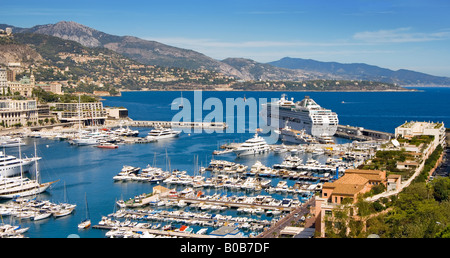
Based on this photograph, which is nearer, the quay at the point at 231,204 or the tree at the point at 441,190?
the tree at the point at 441,190

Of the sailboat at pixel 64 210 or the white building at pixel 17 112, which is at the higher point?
the white building at pixel 17 112

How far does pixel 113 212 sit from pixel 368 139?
1855cm

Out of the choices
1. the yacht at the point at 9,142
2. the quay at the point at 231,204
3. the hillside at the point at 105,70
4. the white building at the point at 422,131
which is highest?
the hillside at the point at 105,70

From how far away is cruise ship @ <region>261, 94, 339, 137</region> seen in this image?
3103 centimetres

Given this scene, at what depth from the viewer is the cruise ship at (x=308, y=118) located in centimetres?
3103

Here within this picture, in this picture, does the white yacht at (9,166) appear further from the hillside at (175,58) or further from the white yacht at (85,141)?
the hillside at (175,58)

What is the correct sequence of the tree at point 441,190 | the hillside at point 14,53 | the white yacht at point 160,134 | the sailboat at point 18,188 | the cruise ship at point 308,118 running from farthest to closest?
the hillside at point 14,53 < the cruise ship at point 308,118 < the white yacht at point 160,134 < the sailboat at point 18,188 < the tree at point 441,190

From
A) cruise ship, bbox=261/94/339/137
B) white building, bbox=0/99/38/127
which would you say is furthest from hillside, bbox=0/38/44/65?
cruise ship, bbox=261/94/339/137

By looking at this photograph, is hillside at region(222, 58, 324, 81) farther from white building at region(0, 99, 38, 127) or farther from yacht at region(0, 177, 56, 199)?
yacht at region(0, 177, 56, 199)

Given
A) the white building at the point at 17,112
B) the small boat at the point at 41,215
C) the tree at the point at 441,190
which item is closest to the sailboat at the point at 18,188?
the small boat at the point at 41,215

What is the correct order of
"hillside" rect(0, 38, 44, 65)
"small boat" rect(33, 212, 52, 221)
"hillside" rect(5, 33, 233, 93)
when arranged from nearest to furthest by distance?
"small boat" rect(33, 212, 52, 221) < "hillside" rect(0, 38, 44, 65) < "hillside" rect(5, 33, 233, 93)

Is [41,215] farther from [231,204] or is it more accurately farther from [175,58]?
[175,58]
